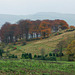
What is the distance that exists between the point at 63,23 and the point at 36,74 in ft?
244

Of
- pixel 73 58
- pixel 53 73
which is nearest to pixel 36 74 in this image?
pixel 53 73

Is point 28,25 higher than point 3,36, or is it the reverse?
point 28,25

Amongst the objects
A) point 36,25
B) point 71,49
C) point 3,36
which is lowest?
point 71,49

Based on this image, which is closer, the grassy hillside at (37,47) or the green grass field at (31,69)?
the green grass field at (31,69)

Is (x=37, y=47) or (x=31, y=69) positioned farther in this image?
(x=37, y=47)

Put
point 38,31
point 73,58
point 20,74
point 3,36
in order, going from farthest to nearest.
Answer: point 3,36 → point 38,31 → point 73,58 → point 20,74

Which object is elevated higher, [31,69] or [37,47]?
[37,47]

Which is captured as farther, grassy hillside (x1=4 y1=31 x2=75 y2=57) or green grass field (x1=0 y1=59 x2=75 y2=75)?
grassy hillside (x1=4 y1=31 x2=75 y2=57)

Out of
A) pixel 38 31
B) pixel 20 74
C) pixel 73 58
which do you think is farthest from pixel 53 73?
pixel 38 31

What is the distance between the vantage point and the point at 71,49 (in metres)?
37.2

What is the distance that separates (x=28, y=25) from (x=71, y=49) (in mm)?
45055

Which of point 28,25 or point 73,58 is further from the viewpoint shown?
point 28,25

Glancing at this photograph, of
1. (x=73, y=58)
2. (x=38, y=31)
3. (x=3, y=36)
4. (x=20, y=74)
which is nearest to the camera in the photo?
(x=20, y=74)

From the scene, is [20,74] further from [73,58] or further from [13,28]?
[13,28]
